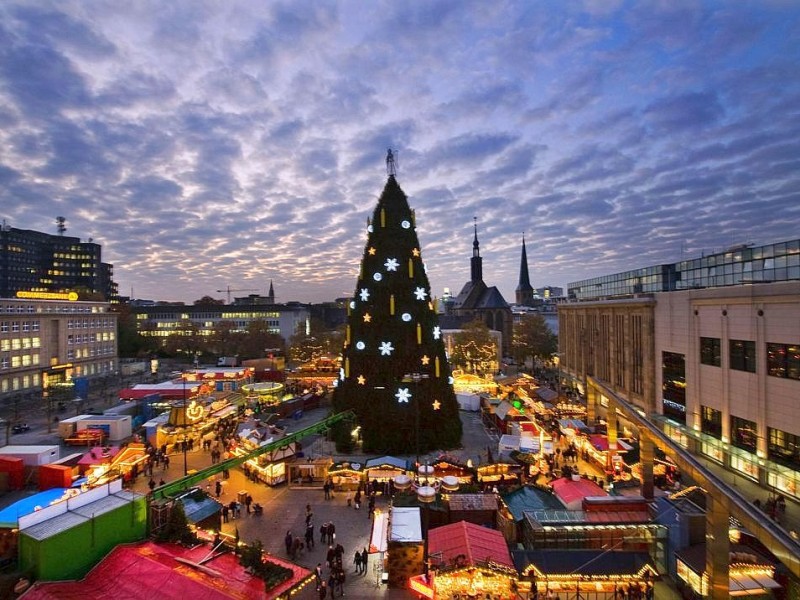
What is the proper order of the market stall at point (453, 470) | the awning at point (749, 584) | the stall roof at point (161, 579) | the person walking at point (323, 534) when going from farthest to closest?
the market stall at point (453, 470), the person walking at point (323, 534), the awning at point (749, 584), the stall roof at point (161, 579)

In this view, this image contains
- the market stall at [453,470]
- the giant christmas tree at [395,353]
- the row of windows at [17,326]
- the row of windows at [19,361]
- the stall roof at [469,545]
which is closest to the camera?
the stall roof at [469,545]

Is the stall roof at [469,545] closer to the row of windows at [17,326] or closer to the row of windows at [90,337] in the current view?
the row of windows at [17,326]

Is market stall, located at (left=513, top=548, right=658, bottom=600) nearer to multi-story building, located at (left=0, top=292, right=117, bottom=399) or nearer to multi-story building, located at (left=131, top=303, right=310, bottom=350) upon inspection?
multi-story building, located at (left=0, top=292, right=117, bottom=399)

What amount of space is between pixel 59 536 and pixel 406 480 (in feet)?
43.9

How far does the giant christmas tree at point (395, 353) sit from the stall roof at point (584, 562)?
12.1m

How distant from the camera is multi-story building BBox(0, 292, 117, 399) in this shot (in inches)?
1843

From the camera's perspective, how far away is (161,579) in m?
9.31

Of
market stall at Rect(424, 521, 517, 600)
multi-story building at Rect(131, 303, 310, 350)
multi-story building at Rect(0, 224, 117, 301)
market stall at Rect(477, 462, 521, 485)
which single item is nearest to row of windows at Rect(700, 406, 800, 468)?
market stall at Rect(477, 462, 521, 485)

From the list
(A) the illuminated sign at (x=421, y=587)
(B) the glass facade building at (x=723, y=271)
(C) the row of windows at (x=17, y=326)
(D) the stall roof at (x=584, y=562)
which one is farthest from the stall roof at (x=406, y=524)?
(C) the row of windows at (x=17, y=326)

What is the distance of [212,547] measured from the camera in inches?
437

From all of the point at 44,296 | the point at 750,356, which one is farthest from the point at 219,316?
the point at 750,356

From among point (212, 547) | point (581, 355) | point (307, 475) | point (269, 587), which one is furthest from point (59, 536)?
point (581, 355)

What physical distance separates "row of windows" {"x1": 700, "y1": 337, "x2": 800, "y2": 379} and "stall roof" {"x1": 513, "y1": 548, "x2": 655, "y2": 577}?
11.1 meters

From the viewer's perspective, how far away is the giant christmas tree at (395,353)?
25562 millimetres
